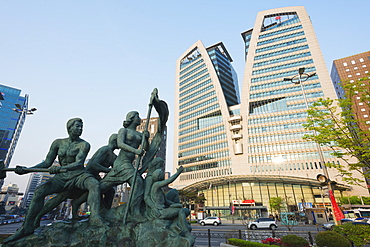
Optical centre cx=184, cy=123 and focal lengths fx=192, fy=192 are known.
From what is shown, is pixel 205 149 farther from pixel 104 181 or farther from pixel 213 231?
pixel 104 181

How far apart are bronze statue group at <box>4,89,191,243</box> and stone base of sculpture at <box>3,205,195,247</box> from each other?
141 millimetres

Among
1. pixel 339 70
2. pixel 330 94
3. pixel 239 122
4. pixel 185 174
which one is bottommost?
pixel 185 174

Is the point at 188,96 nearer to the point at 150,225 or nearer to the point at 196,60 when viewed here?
the point at 196,60

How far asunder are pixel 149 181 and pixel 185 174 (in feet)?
184

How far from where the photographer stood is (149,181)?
15.2 ft

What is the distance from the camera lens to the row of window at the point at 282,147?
45469mm

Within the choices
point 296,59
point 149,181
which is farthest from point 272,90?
point 149,181

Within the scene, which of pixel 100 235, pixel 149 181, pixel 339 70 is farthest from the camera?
pixel 339 70

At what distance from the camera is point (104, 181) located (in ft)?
14.8

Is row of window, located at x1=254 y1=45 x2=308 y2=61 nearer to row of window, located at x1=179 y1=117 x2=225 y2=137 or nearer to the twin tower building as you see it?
the twin tower building

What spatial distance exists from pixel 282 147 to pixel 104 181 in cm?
5069

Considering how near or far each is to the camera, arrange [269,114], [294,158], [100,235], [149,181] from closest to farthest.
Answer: [100,235] < [149,181] < [294,158] < [269,114]

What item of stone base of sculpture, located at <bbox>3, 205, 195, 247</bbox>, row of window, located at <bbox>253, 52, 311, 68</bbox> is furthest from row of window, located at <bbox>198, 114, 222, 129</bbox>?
stone base of sculpture, located at <bbox>3, 205, 195, 247</bbox>

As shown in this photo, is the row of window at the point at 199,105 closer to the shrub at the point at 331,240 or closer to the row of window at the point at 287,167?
the row of window at the point at 287,167
